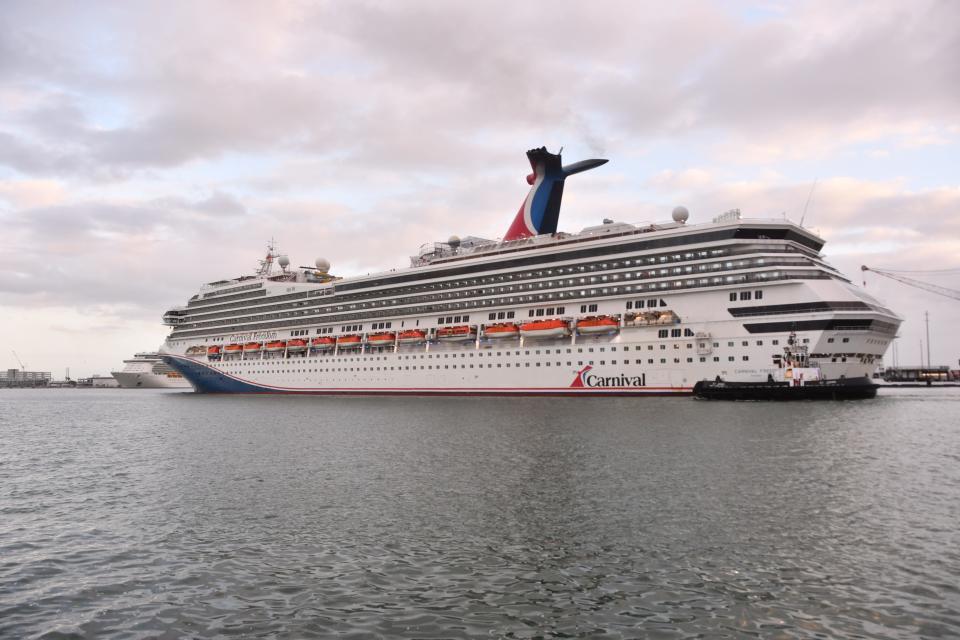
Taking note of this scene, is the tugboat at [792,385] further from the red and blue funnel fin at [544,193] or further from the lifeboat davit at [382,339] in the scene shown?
the lifeboat davit at [382,339]

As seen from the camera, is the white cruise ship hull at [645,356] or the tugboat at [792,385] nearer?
the tugboat at [792,385]

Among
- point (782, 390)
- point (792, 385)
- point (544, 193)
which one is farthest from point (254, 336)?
point (792, 385)

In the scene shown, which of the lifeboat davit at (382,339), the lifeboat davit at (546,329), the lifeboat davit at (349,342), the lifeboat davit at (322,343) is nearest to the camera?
the lifeboat davit at (546,329)

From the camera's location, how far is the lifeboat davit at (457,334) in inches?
2835

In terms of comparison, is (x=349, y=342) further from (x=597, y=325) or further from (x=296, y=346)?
(x=597, y=325)

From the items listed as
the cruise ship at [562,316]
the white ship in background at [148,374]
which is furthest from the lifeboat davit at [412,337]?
the white ship in background at [148,374]

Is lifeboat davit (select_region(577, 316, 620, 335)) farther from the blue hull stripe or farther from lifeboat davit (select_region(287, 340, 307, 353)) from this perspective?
lifeboat davit (select_region(287, 340, 307, 353))

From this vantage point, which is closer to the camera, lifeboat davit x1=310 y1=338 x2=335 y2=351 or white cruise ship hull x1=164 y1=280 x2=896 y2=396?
white cruise ship hull x1=164 y1=280 x2=896 y2=396

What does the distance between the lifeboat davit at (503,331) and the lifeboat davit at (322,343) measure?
90.1 ft

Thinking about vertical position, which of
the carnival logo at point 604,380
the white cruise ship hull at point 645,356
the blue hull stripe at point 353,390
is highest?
the white cruise ship hull at point 645,356

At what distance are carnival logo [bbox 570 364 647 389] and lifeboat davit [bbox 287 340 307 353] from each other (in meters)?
45.1

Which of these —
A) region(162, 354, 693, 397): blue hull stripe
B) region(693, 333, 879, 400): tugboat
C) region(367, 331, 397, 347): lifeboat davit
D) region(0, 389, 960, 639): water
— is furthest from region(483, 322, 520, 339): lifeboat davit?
region(0, 389, 960, 639): water

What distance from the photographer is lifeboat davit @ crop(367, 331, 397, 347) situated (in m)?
79.1

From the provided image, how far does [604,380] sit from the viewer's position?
60094 millimetres
